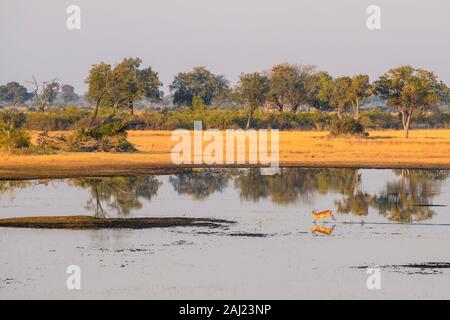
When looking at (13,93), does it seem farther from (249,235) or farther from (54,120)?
(249,235)

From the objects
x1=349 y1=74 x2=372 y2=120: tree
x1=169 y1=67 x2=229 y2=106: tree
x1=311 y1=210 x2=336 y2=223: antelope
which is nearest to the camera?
x1=311 y1=210 x2=336 y2=223: antelope

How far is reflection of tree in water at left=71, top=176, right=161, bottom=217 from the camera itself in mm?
26095

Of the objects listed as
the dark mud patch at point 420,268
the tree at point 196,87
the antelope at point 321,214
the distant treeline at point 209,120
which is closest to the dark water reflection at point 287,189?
the antelope at point 321,214

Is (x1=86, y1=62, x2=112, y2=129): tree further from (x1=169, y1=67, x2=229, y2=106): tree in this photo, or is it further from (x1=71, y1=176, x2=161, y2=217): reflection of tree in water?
(x1=169, y1=67, x2=229, y2=106): tree

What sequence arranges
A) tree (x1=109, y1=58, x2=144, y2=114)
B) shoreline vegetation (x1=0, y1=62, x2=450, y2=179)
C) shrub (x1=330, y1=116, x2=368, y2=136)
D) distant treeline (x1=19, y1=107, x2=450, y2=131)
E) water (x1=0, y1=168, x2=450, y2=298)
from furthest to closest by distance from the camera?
distant treeline (x1=19, y1=107, x2=450, y2=131)
shrub (x1=330, y1=116, x2=368, y2=136)
tree (x1=109, y1=58, x2=144, y2=114)
shoreline vegetation (x1=0, y1=62, x2=450, y2=179)
water (x1=0, y1=168, x2=450, y2=298)

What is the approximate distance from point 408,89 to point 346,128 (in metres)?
6.63

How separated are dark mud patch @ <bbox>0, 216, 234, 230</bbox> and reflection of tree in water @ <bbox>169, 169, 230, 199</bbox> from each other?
578 cm

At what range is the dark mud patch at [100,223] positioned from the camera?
72.9 feet

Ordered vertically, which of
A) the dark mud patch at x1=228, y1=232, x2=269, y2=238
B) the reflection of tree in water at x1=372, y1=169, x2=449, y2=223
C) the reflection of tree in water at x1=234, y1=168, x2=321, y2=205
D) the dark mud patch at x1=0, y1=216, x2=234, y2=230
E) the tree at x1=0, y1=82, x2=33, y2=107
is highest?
the tree at x1=0, y1=82, x2=33, y2=107

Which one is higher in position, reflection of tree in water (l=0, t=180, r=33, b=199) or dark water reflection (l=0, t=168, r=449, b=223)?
reflection of tree in water (l=0, t=180, r=33, b=199)

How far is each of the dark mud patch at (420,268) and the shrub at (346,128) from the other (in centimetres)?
4898

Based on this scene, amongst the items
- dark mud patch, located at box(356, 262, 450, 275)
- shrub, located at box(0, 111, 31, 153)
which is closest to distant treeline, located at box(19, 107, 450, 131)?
shrub, located at box(0, 111, 31, 153)

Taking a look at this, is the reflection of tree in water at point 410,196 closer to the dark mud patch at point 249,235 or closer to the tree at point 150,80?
the dark mud patch at point 249,235
